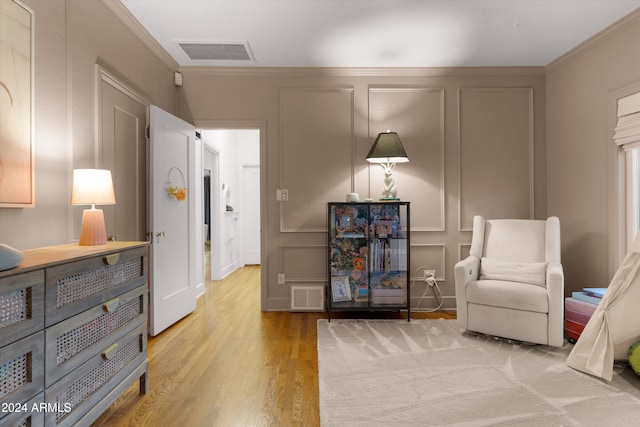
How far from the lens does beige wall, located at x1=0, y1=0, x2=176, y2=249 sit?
196 cm

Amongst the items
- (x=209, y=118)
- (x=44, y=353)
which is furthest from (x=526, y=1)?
(x=44, y=353)

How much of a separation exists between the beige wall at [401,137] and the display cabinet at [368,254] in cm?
35

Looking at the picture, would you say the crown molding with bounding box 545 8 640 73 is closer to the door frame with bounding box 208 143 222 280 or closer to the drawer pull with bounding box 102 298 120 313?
the drawer pull with bounding box 102 298 120 313

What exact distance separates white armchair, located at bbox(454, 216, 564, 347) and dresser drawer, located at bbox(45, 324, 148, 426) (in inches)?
96.3

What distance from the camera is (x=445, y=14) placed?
9.57 feet

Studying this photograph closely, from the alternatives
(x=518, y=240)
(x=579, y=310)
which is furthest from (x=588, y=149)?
(x=579, y=310)

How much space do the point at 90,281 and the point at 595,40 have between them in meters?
4.37

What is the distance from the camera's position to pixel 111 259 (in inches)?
71.3

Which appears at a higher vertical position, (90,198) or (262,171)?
(262,171)

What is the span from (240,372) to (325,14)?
2778 millimetres

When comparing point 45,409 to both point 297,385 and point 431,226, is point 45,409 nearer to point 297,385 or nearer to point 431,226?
point 297,385

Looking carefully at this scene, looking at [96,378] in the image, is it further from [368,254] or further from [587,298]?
[587,298]

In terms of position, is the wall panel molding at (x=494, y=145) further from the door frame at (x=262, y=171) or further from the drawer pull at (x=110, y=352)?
the drawer pull at (x=110, y=352)

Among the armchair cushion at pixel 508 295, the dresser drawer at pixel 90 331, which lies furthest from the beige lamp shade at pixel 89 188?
the armchair cushion at pixel 508 295
